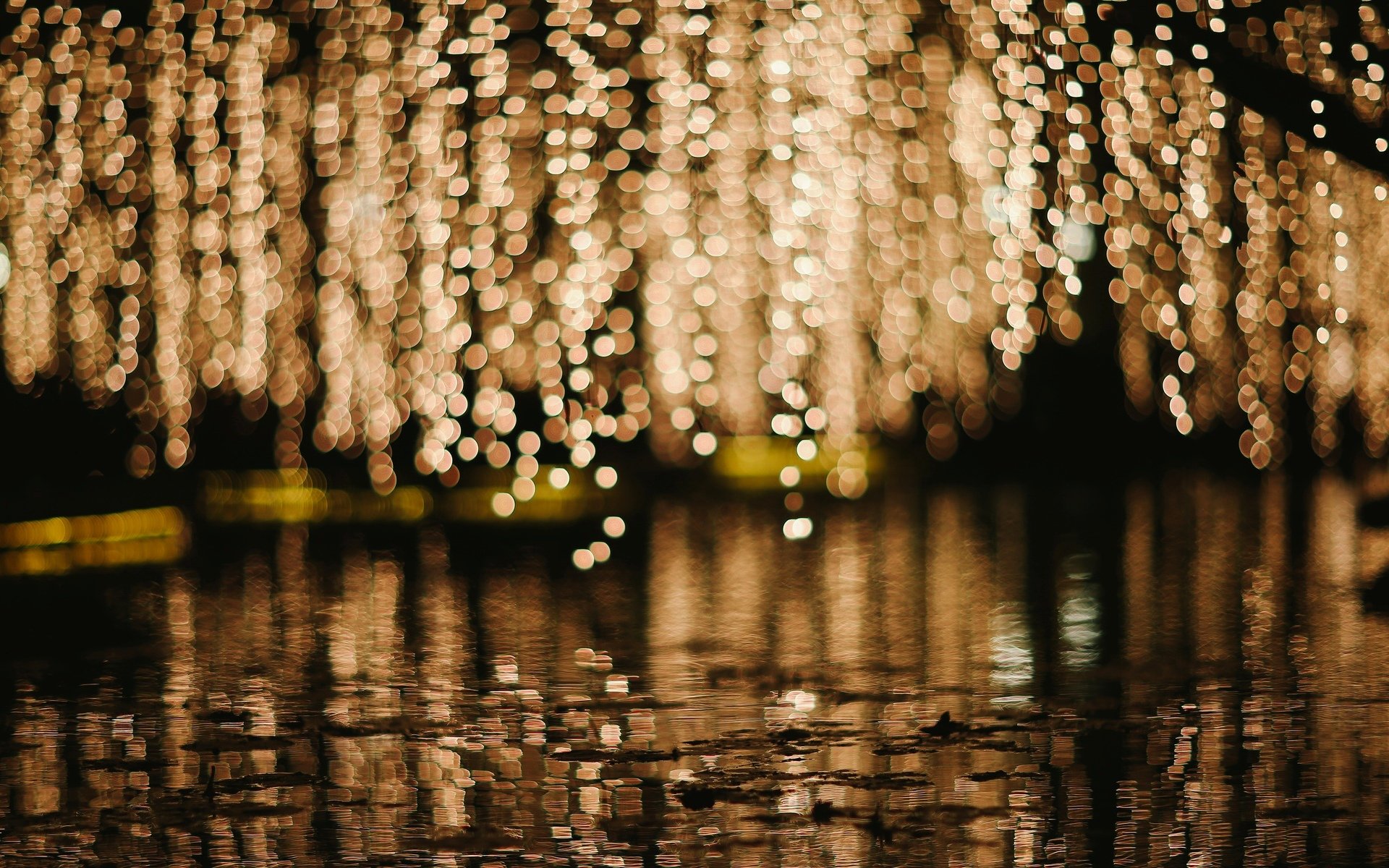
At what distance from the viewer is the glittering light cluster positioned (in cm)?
1339

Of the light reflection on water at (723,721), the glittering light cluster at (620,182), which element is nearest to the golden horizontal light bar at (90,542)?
the glittering light cluster at (620,182)

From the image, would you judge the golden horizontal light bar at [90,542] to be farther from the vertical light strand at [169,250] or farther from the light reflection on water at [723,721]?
the light reflection on water at [723,721]

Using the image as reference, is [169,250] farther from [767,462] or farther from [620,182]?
[767,462]

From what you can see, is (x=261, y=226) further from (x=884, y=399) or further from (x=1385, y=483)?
(x=1385, y=483)

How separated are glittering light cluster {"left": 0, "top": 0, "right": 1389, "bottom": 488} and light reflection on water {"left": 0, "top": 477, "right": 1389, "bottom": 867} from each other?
10.1ft

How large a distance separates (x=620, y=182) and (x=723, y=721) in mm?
12035

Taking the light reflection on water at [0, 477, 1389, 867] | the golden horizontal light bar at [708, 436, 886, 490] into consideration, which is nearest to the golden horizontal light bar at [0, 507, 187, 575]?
the light reflection on water at [0, 477, 1389, 867]

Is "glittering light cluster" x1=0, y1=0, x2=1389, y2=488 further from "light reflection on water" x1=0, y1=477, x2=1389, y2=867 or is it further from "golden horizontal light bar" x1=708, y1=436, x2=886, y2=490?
"golden horizontal light bar" x1=708, y1=436, x2=886, y2=490

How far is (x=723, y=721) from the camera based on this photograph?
756cm

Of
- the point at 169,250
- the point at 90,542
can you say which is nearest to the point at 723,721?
the point at 169,250

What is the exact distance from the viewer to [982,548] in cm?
1705

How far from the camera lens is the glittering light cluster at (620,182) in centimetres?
1339

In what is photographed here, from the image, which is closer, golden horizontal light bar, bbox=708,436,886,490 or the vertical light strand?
the vertical light strand

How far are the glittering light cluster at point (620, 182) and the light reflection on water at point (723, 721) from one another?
121 inches
